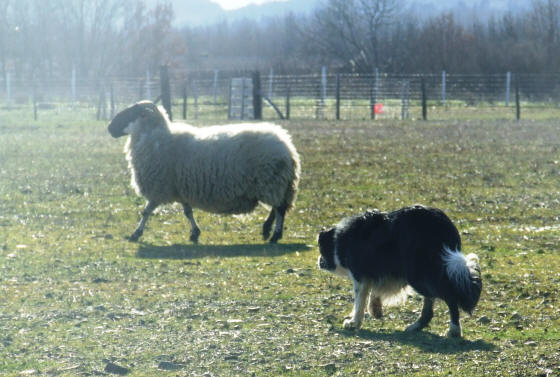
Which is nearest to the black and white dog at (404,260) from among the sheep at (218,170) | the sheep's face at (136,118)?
the sheep at (218,170)

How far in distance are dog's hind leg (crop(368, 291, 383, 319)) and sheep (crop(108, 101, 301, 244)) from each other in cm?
403

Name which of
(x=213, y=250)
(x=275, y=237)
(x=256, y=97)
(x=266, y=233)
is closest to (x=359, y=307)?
(x=213, y=250)

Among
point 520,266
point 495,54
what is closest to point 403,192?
point 520,266

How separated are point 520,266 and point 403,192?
18.2ft

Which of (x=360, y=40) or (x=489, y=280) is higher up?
(x=360, y=40)

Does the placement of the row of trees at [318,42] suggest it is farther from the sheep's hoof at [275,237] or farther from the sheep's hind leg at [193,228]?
the sheep's hoof at [275,237]

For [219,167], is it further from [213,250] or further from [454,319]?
[454,319]

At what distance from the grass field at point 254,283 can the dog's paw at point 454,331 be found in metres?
0.06

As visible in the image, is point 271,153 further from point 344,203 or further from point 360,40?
point 360,40

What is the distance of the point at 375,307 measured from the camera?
6.97m

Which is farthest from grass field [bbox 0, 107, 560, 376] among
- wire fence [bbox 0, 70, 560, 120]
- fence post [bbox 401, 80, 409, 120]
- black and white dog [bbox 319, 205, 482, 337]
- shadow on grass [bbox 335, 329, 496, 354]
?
wire fence [bbox 0, 70, 560, 120]

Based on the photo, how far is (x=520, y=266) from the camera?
8.80 meters

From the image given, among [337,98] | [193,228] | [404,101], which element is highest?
[337,98]

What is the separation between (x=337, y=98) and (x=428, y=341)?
31550 millimetres
